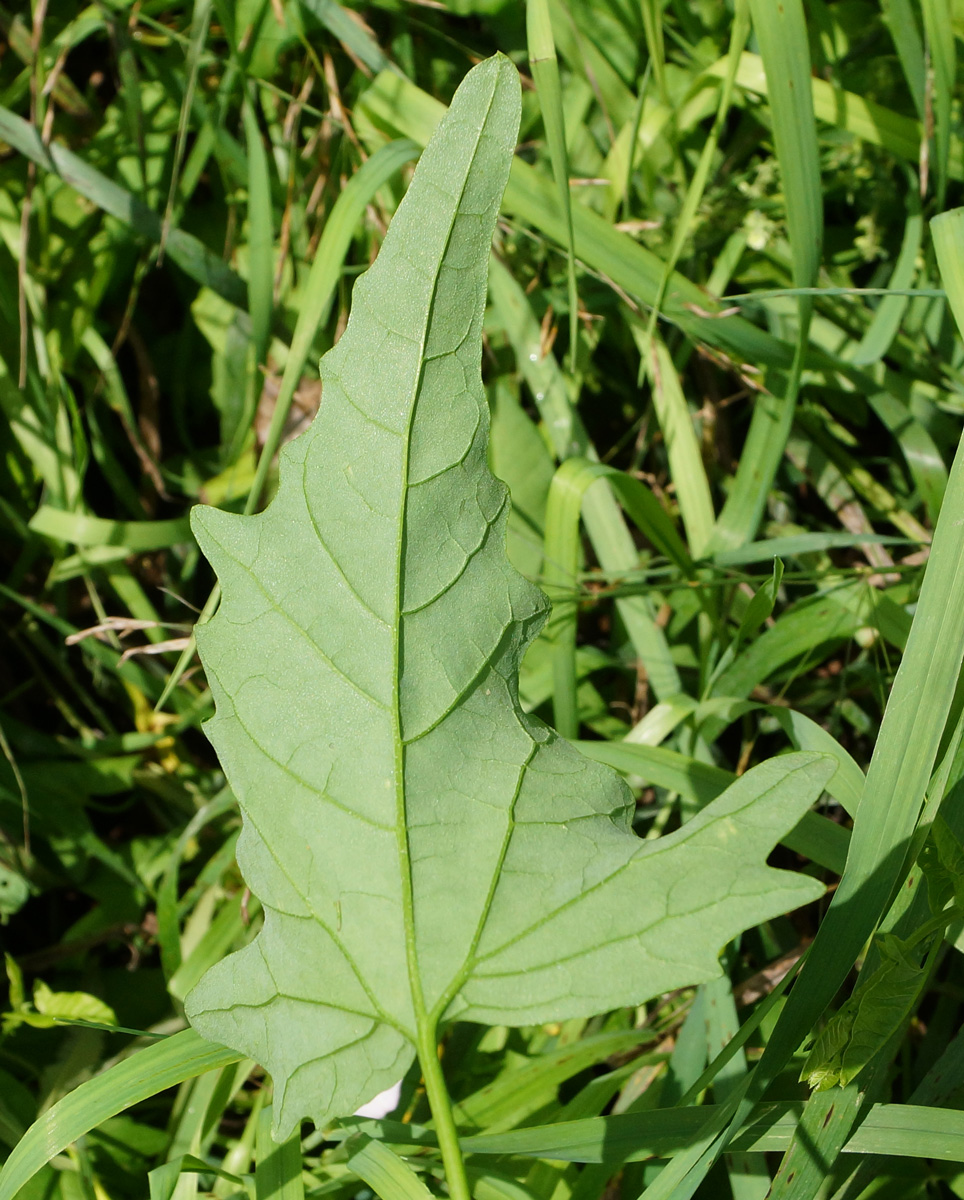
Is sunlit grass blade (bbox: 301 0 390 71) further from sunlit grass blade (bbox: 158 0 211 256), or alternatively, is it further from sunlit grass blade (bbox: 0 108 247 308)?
sunlit grass blade (bbox: 0 108 247 308)

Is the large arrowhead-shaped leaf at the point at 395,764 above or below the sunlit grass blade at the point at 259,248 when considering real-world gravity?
below

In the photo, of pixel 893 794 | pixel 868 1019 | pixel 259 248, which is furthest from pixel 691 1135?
pixel 259 248

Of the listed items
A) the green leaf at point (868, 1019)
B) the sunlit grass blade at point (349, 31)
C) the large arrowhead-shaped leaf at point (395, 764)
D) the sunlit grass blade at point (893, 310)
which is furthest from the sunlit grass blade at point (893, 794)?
the sunlit grass blade at point (349, 31)

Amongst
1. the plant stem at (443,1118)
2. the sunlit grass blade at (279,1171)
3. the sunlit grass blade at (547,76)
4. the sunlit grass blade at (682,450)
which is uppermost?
the sunlit grass blade at (547,76)

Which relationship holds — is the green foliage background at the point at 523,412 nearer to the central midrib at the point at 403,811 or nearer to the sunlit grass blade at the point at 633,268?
the sunlit grass blade at the point at 633,268

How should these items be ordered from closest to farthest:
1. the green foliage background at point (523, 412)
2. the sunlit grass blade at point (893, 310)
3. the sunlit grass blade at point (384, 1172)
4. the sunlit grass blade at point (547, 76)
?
the sunlit grass blade at point (384, 1172) → the sunlit grass blade at point (547, 76) → the green foliage background at point (523, 412) → the sunlit grass blade at point (893, 310)

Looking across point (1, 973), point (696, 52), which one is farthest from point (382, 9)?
point (1, 973)

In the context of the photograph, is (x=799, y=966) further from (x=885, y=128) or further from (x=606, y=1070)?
(x=885, y=128)
